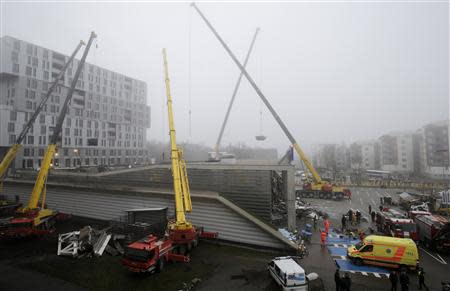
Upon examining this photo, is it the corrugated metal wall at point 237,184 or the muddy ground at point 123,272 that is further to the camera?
the corrugated metal wall at point 237,184

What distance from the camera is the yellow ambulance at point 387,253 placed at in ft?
46.6

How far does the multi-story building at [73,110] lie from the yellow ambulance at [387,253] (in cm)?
5334

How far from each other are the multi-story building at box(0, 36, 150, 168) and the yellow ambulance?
53.3 m

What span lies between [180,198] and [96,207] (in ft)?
42.8

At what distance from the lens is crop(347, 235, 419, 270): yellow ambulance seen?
14.2 metres

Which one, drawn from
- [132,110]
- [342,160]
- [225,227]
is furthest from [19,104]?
[342,160]

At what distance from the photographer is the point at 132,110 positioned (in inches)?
3194

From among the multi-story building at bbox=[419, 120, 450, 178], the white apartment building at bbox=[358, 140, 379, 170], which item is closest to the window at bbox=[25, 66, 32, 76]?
the multi-story building at bbox=[419, 120, 450, 178]

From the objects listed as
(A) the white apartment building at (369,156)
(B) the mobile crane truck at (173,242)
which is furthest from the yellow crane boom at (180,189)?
(A) the white apartment building at (369,156)

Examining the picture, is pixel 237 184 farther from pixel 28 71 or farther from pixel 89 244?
pixel 28 71

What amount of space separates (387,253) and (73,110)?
70731mm

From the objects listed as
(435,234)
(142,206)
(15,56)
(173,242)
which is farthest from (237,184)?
(15,56)

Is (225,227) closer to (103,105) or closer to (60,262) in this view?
(60,262)

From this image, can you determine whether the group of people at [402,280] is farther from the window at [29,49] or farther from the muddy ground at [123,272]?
the window at [29,49]
